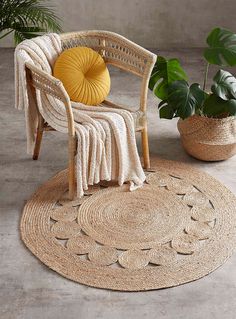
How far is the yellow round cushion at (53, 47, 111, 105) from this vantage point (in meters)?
3.20

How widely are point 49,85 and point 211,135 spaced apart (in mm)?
977

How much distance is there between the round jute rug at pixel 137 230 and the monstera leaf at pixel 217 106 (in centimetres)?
35

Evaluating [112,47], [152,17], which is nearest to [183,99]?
[112,47]

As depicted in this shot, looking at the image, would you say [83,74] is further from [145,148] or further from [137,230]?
[137,230]

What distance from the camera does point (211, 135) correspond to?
11.1 ft

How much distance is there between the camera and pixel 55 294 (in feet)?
8.25

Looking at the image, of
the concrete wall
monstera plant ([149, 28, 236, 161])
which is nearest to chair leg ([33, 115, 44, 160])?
monstera plant ([149, 28, 236, 161])

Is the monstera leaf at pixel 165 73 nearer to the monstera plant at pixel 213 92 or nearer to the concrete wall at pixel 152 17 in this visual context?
the monstera plant at pixel 213 92

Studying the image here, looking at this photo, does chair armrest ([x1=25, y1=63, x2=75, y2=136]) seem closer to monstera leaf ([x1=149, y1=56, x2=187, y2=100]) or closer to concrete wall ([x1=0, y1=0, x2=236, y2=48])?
monstera leaf ([x1=149, y1=56, x2=187, y2=100])

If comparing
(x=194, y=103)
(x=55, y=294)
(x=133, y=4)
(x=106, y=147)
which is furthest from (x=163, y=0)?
(x=55, y=294)

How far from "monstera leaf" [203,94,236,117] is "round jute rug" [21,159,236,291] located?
1.14 ft

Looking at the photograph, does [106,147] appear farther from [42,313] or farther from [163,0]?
[163,0]

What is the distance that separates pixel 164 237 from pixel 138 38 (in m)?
2.57

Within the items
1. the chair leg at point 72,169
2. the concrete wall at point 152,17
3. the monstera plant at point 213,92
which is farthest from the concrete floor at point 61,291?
the concrete wall at point 152,17
